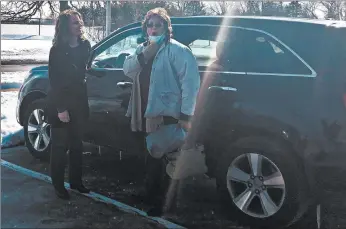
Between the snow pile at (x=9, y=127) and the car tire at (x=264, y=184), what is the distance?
3.52 meters

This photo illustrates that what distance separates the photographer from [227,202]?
387 centimetres

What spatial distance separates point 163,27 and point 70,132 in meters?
1.38

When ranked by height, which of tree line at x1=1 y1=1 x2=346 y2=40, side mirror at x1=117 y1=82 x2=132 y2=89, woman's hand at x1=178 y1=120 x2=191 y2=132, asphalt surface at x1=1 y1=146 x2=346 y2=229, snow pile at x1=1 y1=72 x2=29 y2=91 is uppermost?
tree line at x1=1 y1=1 x2=346 y2=40

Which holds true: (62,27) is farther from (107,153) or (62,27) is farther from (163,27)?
(107,153)

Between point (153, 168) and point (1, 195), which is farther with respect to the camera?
point (1, 195)

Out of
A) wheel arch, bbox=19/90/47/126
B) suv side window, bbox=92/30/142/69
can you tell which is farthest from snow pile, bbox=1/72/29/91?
suv side window, bbox=92/30/142/69

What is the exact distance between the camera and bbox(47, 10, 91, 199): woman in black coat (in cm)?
390

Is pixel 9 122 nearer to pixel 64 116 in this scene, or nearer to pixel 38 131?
pixel 38 131

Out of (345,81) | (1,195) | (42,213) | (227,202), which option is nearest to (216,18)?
(345,81)

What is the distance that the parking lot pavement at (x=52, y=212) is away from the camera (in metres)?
3.62

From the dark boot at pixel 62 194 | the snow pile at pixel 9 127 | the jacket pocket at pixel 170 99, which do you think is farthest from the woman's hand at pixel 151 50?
the snow pile at pixel 9 127

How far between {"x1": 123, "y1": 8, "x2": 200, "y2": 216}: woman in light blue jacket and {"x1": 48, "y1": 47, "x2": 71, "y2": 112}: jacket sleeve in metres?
0.59

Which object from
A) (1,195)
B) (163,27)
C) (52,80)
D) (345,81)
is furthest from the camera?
(1,195)

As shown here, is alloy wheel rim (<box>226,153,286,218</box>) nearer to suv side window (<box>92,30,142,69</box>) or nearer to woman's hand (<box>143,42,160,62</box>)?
woman's hand (<box>143,42,160,62</box>)
